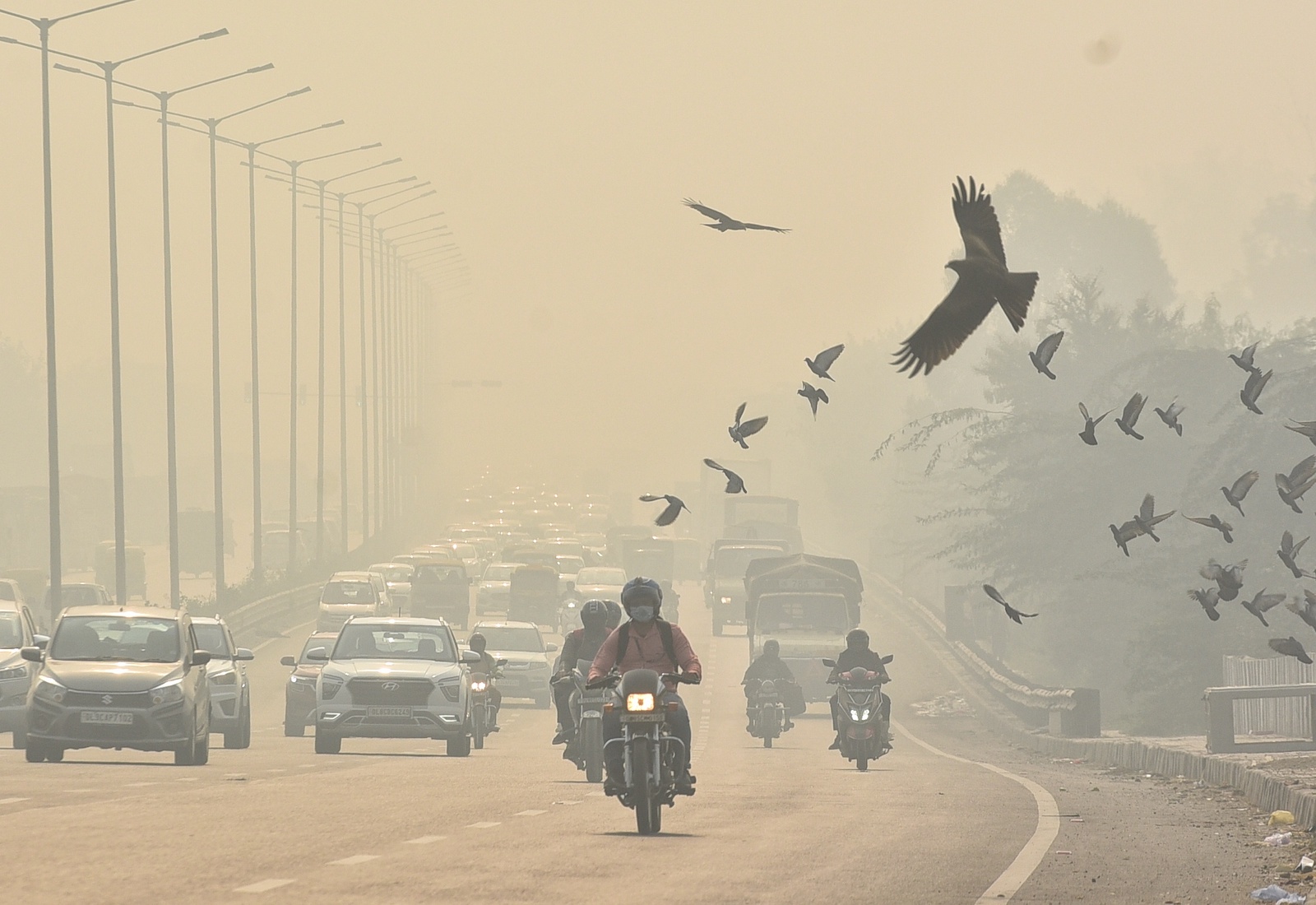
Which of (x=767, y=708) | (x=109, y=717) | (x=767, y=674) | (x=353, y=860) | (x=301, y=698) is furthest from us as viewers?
(x=301, y=698)

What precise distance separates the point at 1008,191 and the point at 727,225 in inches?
Answer: 5970

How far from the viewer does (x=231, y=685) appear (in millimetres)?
32031

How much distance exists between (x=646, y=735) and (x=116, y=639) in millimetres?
12259

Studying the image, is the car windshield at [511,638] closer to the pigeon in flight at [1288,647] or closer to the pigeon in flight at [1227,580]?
the pigeon in flight at [1288,647]

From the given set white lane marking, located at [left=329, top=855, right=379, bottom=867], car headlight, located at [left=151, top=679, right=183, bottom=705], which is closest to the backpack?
white lane marking, located at [left=329, top=855, right=379, bottom=867]

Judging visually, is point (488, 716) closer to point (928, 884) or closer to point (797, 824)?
point (797, 824)

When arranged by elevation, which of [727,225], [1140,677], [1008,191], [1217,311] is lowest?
[1140,677]

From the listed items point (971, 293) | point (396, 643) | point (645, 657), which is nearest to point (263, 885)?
point (645, 657)

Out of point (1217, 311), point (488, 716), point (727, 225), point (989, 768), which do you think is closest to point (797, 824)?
point (727, 225)

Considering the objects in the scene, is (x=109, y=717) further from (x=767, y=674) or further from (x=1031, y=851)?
(x=767, y=674)

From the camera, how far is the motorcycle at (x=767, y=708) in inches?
1474

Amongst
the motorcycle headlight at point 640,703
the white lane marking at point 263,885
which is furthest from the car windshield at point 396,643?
the white lane marking at point 263,885

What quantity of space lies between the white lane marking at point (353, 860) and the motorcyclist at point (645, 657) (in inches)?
78.4

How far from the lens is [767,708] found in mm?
37500
